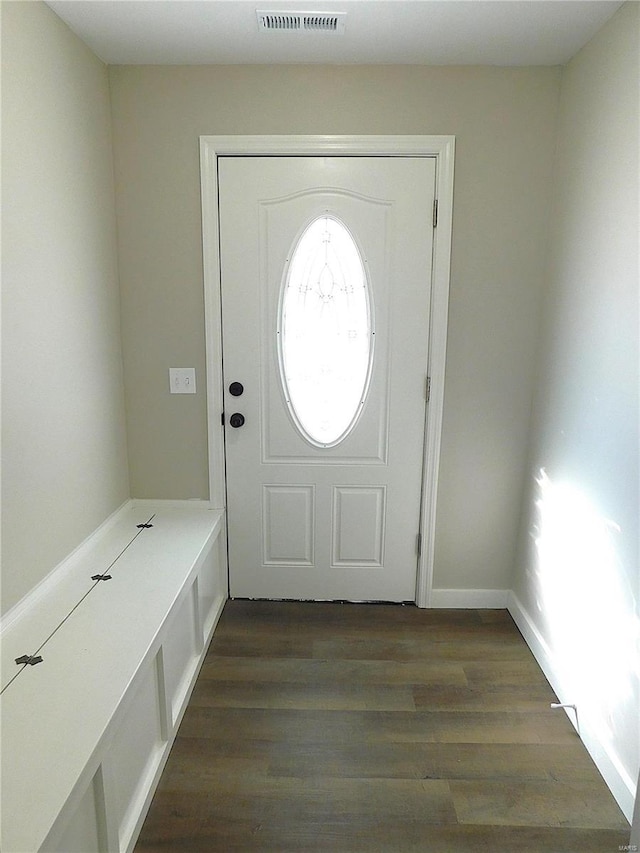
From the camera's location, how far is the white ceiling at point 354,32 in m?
2.00

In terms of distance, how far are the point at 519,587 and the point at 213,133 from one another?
2508 mm

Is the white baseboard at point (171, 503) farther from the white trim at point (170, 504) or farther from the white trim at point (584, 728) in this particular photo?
the white trim at point (584, 728)

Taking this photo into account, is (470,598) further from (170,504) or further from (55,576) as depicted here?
(55,576)

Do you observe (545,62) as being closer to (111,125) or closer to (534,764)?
(111,125)

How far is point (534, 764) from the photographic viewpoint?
6.71 ft

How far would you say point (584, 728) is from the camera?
2160mm

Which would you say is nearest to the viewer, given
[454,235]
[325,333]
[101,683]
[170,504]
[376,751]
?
[101,683]

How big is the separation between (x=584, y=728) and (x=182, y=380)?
2.17 meters

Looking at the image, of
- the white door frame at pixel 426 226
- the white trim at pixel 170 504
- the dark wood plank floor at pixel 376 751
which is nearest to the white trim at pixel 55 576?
the white trim at pixel 170 504

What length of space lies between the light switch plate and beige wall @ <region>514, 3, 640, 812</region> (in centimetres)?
159

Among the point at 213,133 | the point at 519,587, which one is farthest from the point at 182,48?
the point at 519,587

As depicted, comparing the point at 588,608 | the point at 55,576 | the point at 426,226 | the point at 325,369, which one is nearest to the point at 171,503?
the point at 55,576

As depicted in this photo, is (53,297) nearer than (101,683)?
No

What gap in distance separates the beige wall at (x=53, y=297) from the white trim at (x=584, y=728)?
1966 millimetres
